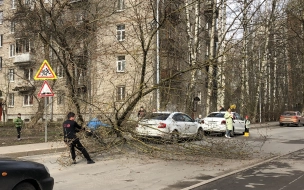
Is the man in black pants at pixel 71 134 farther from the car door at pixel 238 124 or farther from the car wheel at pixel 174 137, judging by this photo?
the car door at pixel 238 124

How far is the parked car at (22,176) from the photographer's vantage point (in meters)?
4.75

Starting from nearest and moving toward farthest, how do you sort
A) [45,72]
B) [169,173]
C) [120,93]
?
[169,173] < [120,93] < [45,72]

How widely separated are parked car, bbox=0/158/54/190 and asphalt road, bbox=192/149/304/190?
318 centimetres

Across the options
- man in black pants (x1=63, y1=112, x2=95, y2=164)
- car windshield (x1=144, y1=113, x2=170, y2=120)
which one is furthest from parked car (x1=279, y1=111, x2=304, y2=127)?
man in black pants (x1=63, y1=112, x2=95, y2=164)

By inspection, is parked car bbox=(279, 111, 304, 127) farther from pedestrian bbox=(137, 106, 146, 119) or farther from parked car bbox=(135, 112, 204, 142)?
pedestrian bbox=(137, 106, 146, 119)

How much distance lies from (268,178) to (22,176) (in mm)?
5637

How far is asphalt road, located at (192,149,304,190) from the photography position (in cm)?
736

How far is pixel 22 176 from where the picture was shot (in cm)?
500

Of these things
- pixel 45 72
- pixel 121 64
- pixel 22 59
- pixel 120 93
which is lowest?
pixel 120 93

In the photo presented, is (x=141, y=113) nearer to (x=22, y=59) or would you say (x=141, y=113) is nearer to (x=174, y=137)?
(x=174, y=137)

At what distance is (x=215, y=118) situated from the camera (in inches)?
797

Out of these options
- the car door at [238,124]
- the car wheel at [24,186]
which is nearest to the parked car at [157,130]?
the car wheel at [24,186]

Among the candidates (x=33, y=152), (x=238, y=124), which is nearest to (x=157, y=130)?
(x=33, y=152)

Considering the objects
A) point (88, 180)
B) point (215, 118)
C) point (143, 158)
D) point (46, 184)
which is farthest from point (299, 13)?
point (46, 184)
